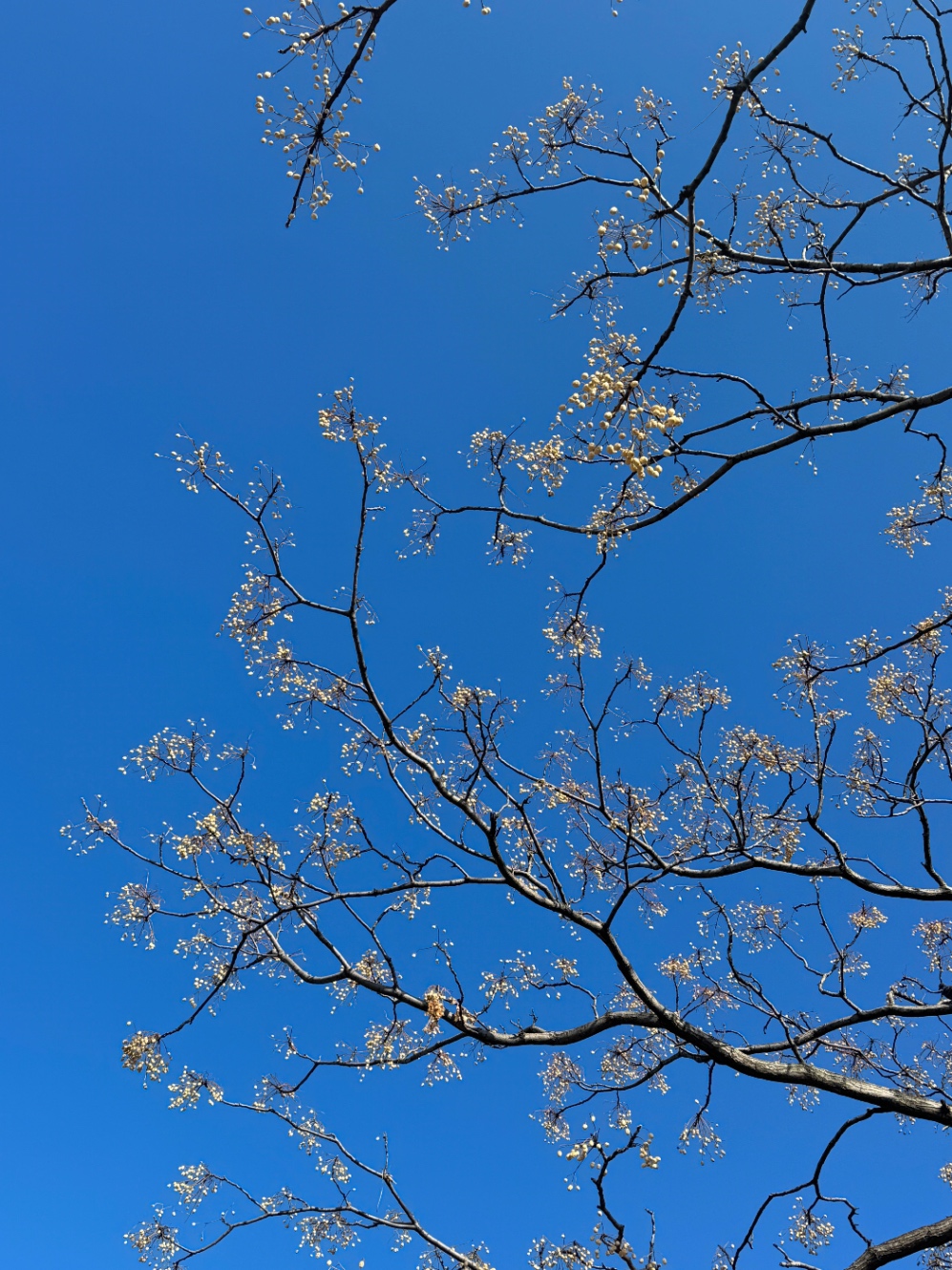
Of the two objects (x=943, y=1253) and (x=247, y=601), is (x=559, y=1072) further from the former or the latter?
(x=247, y=601)

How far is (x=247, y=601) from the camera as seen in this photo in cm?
845

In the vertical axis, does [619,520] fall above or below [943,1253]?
above

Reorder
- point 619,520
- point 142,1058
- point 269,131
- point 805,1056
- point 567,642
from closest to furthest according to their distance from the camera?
1. point 269,131
2. point 619,520
3. point 142,1058
4. point 567,642
5. point 805,1056

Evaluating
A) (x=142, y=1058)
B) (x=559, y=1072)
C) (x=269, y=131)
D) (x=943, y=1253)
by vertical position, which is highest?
(x=269, y=131)

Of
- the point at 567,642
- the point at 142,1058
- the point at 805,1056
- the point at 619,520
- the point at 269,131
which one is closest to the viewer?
the point at 269,131

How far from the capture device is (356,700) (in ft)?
29.7

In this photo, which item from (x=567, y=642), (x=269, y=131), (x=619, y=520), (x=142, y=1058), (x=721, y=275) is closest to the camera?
(x=269, y=131)

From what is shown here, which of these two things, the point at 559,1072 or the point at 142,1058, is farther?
the point at 559,1072

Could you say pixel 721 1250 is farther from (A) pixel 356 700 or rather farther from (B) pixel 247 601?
(B) pixel 247 601

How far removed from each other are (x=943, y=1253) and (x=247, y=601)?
11575mm

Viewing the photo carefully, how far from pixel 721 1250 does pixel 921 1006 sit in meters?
3.16

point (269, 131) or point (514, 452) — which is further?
point (514, 452)

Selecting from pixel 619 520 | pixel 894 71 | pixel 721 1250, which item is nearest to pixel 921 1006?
pixel 721 1250

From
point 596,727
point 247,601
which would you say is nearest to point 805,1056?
point 596,727
